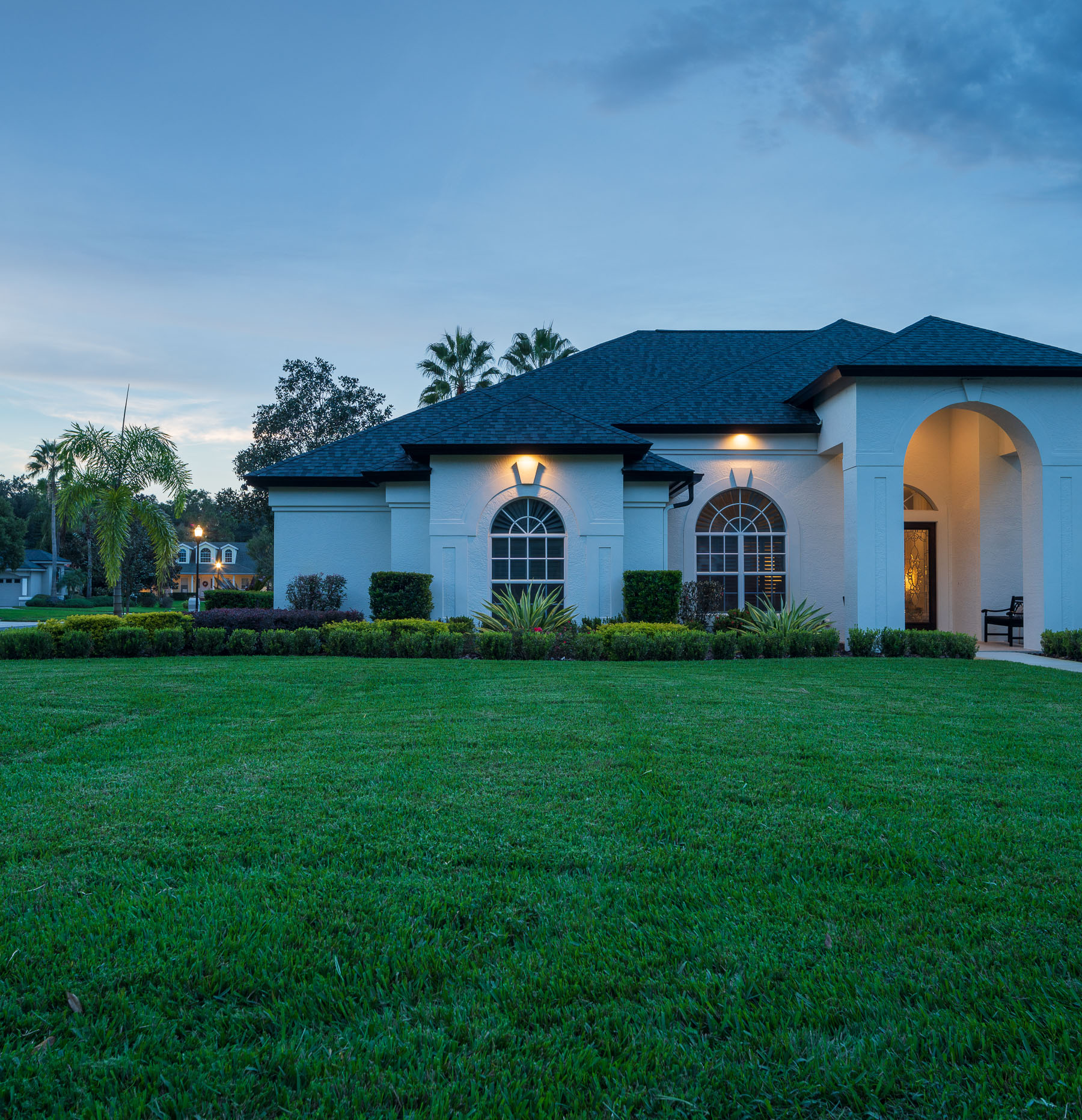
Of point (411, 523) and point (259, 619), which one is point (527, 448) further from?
point (259, 619)

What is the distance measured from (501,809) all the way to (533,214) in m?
18.3

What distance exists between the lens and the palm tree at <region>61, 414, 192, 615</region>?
1446 cm

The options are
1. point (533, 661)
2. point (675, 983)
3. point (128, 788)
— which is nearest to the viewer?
point (675, 983)

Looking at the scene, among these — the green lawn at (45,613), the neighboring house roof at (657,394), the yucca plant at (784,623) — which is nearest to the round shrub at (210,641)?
the neighboring house roof at (657,394)

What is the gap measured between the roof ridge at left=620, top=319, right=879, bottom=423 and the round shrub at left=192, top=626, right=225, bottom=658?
9.75 metres

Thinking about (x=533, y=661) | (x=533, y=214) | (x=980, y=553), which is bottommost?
(x=533, y=661)

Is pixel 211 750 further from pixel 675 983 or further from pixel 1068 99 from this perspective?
pixel 1068 99

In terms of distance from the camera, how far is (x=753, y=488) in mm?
15789

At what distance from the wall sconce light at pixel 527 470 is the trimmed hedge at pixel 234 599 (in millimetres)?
6028

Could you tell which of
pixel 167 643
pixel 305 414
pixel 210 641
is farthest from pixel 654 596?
pixel 305 414

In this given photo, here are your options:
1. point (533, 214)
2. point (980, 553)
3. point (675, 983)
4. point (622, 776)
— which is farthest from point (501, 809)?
point (533, 214)

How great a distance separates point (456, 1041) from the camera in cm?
180

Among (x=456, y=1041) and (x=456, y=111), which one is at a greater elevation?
(x=456, y=111)

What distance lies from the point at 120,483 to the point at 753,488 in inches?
554
